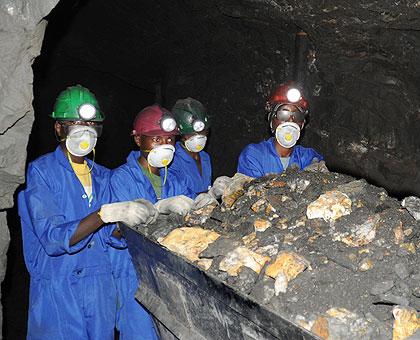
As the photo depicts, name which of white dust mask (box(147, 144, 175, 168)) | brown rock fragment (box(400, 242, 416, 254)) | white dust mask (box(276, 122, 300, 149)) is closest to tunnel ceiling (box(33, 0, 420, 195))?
white dust mask (box(276, 122, 300, 149))

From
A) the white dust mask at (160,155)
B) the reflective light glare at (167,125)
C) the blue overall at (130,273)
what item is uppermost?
the reflective light glare at (167,125)

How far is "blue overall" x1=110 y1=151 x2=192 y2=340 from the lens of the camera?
9.57 ft

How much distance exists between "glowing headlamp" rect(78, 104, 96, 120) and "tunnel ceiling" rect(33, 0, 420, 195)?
1.87m

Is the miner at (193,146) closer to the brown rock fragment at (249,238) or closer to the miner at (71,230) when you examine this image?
the miner at (71,230)

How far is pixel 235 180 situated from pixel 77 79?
5857 mm

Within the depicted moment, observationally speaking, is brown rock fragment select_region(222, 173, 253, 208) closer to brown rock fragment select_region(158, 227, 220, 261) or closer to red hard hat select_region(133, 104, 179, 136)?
brown rock fragment select_region(158, 227, 220, 261)

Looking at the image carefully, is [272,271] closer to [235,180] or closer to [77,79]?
[235,180]

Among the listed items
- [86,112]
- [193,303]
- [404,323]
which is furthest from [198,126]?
[404,323]

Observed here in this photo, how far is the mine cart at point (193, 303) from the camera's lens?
5.63 feet

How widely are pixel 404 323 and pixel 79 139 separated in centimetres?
200

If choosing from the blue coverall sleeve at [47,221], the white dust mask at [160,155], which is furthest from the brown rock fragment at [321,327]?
the white dust mask at [160,155]

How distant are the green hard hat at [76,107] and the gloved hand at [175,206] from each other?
26.2 inches

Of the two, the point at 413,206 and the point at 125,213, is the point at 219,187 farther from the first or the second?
the point at 413,206

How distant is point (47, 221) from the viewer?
2588mm
